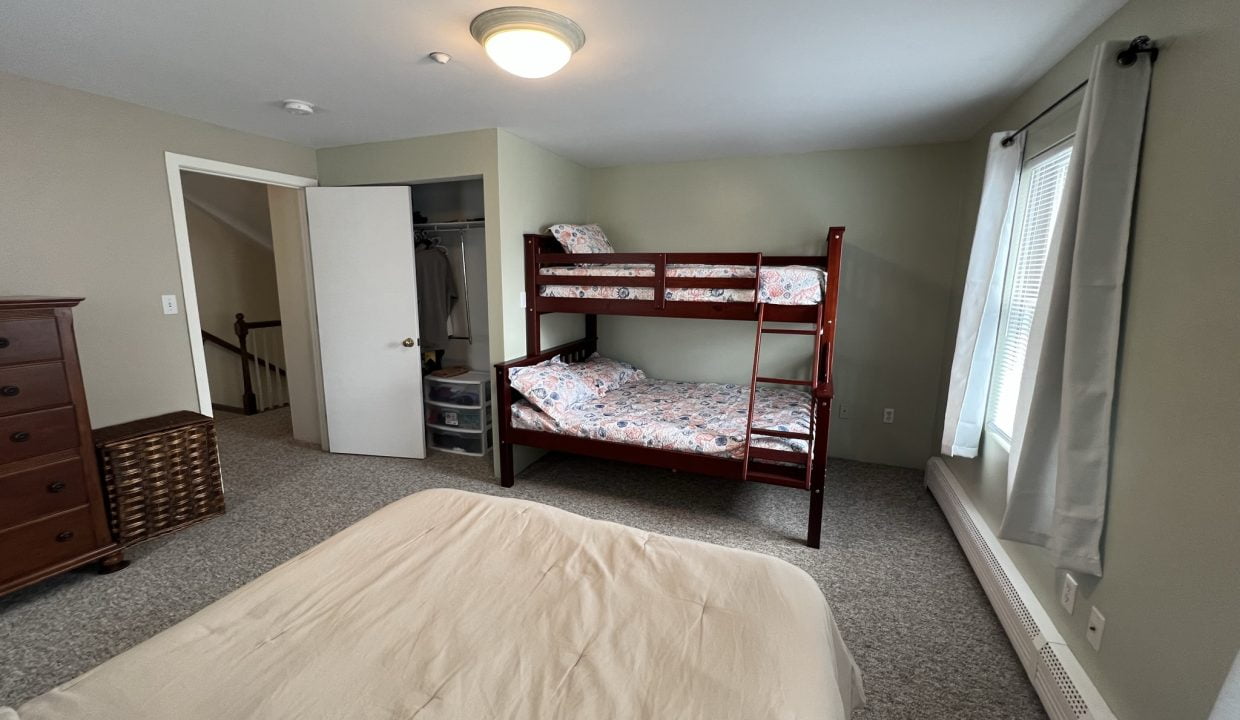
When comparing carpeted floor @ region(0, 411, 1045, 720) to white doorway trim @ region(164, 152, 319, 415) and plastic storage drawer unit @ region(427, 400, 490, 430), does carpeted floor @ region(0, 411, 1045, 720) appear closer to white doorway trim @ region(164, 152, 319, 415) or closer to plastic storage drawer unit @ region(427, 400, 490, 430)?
plastic storage drawer unit @ region(427, 400, 490, 430)

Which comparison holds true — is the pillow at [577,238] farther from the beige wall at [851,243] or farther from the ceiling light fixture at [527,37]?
the ceiling light fixture at [527,37]

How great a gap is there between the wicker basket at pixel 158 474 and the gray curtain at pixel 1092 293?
12.4 feet

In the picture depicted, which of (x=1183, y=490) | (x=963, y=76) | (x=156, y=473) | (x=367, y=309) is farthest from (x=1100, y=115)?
(x=156, y=473)

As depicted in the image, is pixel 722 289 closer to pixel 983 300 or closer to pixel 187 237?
pixel 983 300

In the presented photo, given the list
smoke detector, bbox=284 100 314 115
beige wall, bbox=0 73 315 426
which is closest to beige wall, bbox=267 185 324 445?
beige wall, bbox=0 73 315 426

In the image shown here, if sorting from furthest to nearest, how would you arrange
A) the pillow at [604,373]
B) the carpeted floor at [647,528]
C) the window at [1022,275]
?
the pillow at [604,373], the window at [1022,275], the carpeted floor at [647,528]

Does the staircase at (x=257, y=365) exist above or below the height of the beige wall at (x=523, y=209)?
below

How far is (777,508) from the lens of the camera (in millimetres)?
2842

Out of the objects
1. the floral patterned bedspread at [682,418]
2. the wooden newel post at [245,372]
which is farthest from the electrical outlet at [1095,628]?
the wooden newel post at [245,372]

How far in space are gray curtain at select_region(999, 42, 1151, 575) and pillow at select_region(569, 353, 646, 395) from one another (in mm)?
2450

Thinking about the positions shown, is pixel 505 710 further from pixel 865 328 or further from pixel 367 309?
pixel 865 328

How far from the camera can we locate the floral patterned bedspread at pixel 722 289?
2715mm

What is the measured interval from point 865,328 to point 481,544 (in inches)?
122

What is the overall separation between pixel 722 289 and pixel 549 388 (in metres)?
1.23
